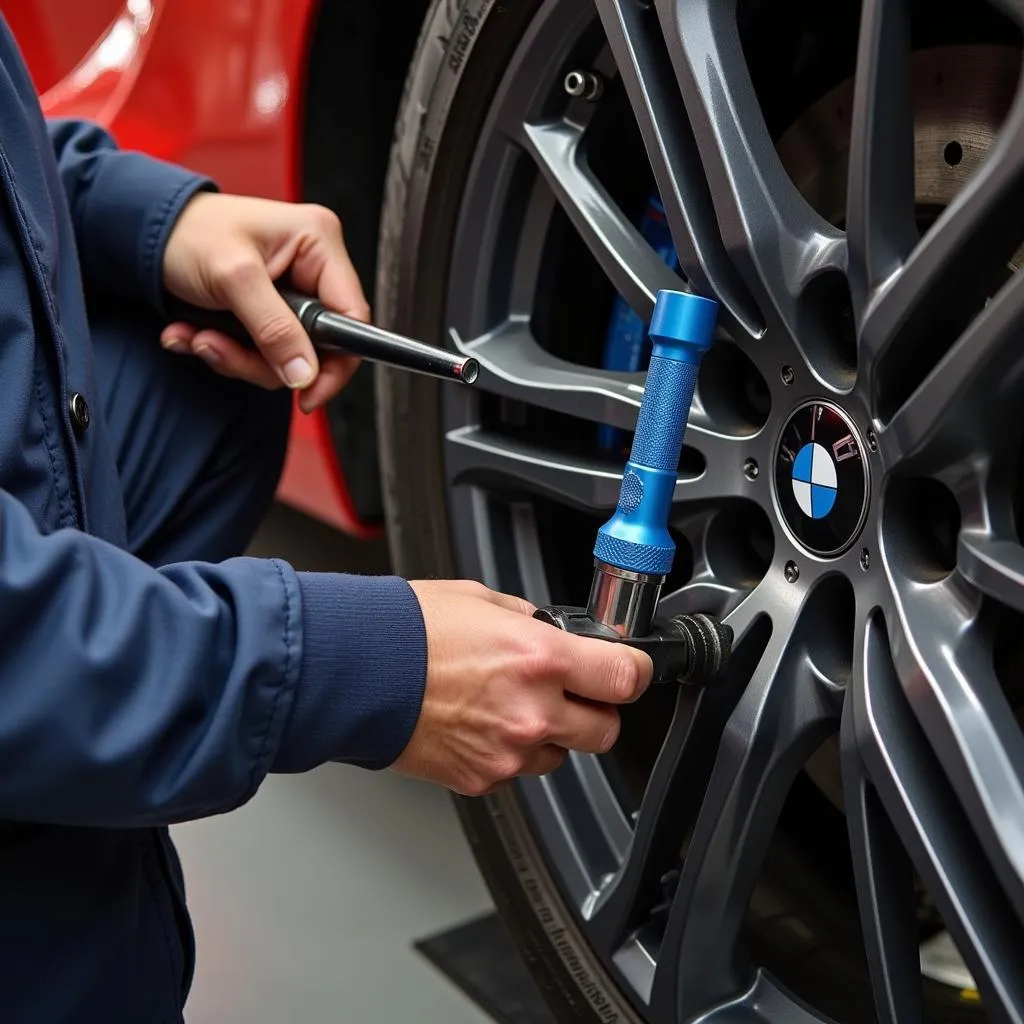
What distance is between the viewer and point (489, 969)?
113 centimetres

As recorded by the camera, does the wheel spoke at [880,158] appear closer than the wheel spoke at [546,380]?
Yes

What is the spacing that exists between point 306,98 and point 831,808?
77cm

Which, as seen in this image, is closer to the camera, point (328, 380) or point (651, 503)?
point (651, 503)

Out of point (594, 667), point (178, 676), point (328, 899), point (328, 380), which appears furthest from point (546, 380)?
point (328, 899)

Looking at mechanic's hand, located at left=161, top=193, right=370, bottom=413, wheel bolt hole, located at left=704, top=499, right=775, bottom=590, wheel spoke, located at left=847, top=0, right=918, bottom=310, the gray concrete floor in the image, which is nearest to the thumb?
mechanic's hand, located at left=161, top=193, right=370, bottom=413

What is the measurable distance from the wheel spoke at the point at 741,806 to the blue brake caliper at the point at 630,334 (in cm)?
27

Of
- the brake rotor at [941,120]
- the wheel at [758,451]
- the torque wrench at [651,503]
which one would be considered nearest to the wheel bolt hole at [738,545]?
the wheel at [758,451]

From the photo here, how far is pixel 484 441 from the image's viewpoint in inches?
37.7

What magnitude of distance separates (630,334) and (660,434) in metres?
0.31

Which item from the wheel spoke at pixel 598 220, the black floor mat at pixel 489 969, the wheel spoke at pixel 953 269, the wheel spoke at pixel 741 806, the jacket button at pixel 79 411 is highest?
the wheel spoke at pixel 953 269

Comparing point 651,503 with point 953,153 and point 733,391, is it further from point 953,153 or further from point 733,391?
point 953,153

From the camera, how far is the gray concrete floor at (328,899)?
1.09 metres

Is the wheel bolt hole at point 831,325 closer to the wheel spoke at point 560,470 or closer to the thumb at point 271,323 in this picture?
the wheel spoke at point 560,470

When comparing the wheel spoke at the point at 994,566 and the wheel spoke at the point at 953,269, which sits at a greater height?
the wheel spoke at the point at 953,269
